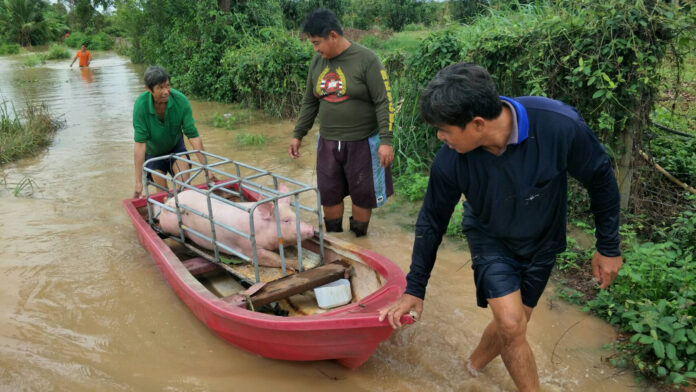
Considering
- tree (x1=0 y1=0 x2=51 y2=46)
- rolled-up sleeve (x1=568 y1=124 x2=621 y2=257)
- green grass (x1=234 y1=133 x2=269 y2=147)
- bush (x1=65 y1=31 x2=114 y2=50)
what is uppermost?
tree (x1=0 y1=0 x2=51 y2=46)

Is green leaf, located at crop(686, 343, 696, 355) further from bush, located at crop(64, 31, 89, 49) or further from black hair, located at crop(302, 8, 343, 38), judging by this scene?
bush, located at crop(64, 31, 89, 49)

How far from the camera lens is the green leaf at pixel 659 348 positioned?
2828mm

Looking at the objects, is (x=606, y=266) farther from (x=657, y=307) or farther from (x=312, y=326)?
(x=312, y=326)

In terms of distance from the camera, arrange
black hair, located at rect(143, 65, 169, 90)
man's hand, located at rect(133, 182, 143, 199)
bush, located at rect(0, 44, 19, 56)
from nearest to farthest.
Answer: black hair, located at rect(143, 65, 169, 90)
man's hand, located at rect(133, 182, 143, 199)
bush, located at rect(0, 44, 19, 56)

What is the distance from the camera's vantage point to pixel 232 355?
352 cm

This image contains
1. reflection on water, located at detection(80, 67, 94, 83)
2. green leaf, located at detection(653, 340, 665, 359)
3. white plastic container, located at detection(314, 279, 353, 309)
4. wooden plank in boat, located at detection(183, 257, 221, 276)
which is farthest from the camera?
reflection on water, located at detection(80, 67, 94, 83)

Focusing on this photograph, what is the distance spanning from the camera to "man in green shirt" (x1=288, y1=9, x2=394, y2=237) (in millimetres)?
4301

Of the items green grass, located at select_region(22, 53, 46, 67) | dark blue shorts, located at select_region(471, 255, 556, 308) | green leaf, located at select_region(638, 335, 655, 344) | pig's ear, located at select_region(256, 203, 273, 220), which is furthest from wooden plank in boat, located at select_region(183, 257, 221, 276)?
green grass, located at select_region(22, 53, 46, 67)

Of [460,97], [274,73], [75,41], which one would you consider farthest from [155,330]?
[75,41]

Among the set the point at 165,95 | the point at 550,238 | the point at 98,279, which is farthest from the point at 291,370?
the point at 165,95

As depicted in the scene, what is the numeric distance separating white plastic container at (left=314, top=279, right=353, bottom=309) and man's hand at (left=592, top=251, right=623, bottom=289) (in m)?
1.72

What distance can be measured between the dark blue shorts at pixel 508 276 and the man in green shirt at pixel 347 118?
2.14m

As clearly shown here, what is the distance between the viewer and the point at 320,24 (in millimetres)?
4117

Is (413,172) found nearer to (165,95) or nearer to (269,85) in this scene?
(165,95)
